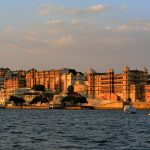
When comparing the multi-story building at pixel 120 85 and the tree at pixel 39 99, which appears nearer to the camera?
the multi-story building at pixel 120 85

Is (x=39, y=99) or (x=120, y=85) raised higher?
(x=120, y=85)

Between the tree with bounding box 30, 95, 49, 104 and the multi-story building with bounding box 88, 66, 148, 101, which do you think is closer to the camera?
the multi-story building with bounding box 88, 66, 148, 101

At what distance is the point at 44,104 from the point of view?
614 ft

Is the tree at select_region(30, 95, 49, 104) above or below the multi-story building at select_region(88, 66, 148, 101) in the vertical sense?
→ below

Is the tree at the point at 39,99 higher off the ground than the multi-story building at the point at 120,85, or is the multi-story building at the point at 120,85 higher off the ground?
the multi-story building at the point at 120,85

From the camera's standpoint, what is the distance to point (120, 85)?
176 meters

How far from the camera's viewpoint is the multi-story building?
564 feet

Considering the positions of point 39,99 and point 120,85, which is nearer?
point 120,85

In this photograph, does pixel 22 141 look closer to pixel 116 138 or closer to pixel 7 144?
pixel 7 144

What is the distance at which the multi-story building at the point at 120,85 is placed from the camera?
564ft

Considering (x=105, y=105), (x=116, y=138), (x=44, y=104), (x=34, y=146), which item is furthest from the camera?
(x=44, y=104)

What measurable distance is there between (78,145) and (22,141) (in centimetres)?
420

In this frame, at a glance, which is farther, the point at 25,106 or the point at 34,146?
the point at 25,106

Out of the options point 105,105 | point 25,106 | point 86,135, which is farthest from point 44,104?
point 86,135
